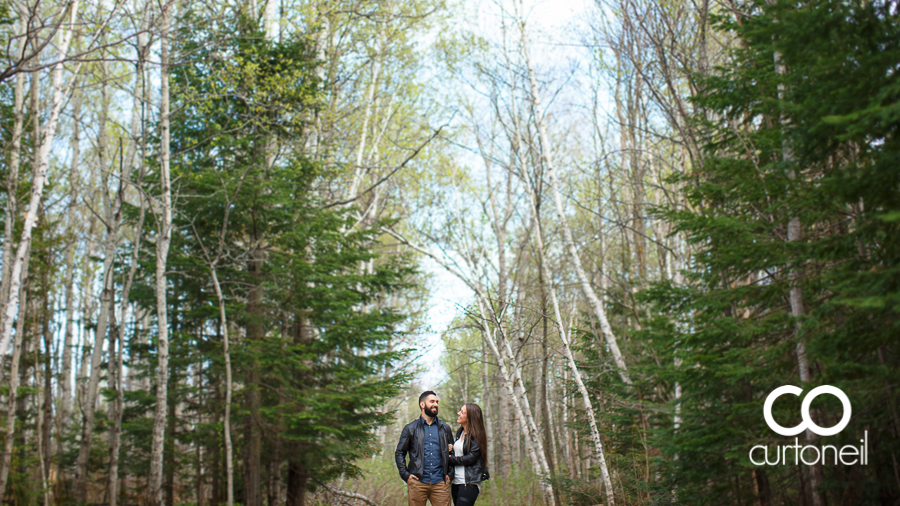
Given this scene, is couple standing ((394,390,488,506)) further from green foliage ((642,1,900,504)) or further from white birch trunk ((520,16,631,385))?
white birch trunk ((520,16,631,385))

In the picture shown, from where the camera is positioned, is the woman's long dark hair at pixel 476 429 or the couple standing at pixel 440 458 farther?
the woman's long dark hair at pixel 476 429

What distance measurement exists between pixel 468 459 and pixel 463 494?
313mm

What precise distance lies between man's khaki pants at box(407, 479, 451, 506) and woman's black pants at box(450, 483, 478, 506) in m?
0.11

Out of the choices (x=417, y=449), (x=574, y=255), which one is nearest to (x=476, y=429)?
(x=417, y=449)

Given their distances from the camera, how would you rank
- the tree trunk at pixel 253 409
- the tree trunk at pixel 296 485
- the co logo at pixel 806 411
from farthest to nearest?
the tree trunk at pixel 296 485 < the tree trunk at pixel 253 409 < the co logo at pixel 806 411

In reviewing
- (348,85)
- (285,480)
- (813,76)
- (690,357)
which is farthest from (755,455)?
(348,85)

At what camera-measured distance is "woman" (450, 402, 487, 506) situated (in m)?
4.87

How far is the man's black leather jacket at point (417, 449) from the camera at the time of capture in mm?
4789

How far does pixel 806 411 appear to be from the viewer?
14.5 ft

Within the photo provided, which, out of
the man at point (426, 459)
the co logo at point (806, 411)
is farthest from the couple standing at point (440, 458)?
the co logo at point (806, 411)

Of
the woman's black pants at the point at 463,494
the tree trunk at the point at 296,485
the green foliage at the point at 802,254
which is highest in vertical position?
the green foliage at the point at 802,254

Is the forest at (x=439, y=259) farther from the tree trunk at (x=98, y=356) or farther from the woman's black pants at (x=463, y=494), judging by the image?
the woman's black pants at (x=463, y=494)

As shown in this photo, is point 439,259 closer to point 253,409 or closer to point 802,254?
point 253,409

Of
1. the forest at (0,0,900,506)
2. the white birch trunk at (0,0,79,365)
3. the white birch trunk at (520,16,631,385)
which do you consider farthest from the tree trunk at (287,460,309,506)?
the white birch trunk at (520,16,631,385)
